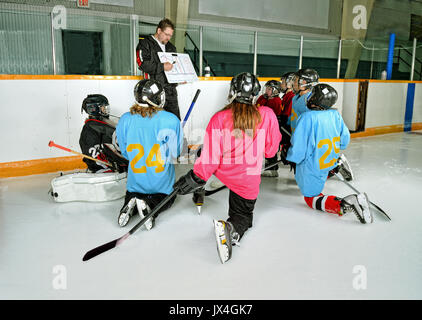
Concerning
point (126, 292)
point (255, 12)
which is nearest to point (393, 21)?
point (255, 12)

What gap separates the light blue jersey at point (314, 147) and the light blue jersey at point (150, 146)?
96cm

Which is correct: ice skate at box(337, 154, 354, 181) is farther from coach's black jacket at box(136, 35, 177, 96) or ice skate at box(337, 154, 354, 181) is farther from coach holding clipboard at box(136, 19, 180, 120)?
coach's black jacket at box(136, 35, 177, 96)

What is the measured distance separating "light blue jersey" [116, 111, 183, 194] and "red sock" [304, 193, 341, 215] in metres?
1.19

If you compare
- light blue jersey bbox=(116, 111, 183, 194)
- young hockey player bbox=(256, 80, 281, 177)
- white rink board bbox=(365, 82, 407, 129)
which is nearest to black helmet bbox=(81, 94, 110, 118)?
light blue jersey bbox=(116, 111, 183, 194)

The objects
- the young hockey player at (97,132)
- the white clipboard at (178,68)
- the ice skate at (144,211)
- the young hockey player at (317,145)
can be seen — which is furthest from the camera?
the white clipboard at (178,68)

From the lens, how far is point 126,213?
254 cm

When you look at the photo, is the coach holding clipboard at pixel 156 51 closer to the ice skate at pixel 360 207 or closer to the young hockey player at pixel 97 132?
the young hockey player at pixel 97 132

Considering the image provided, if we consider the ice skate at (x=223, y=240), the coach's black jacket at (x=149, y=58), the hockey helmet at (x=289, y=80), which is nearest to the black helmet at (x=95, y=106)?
the coach's black jacket at (x=149, y=58)

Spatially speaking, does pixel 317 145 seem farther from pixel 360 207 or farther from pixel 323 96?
pixel 360 207

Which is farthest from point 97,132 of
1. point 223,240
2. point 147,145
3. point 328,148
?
point 328,148

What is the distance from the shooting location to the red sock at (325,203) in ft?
8.87

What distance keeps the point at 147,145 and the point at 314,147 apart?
1325 mm

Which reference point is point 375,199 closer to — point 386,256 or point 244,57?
point 386,256

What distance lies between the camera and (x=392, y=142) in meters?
6.50
